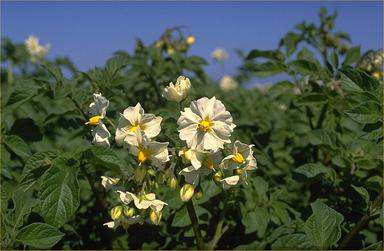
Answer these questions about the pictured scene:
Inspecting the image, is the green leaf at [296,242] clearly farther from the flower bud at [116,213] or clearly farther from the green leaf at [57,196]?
the green leaf at [57,196]

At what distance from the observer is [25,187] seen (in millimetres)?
1545

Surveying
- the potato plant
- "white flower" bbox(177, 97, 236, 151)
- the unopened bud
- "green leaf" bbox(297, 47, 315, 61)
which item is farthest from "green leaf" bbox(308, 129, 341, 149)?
the unopened bud

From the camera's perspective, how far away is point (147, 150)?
142 cm

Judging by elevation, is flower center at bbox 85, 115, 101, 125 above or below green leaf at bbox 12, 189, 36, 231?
above

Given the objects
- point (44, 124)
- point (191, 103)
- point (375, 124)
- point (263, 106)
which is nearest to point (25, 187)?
point (191, 103)

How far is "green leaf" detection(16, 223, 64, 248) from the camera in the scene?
1432 mm

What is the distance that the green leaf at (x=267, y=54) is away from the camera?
8.98 feet

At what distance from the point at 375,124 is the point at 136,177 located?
0.87m

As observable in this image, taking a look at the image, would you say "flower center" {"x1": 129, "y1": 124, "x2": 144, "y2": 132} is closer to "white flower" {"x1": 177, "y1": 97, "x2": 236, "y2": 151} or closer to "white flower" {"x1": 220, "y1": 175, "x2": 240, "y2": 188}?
"white flower" {"x1": 177, "y1": 97, "x2": 236, "y2": 151}

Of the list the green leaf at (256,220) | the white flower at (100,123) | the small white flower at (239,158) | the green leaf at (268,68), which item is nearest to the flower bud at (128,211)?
the white flower at (100,123)

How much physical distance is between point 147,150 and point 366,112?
2.54ft

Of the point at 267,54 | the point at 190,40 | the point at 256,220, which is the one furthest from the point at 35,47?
the point at 256,220

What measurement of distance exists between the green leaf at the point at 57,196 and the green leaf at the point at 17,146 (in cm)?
63

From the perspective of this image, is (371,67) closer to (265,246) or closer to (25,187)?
(265,246)
